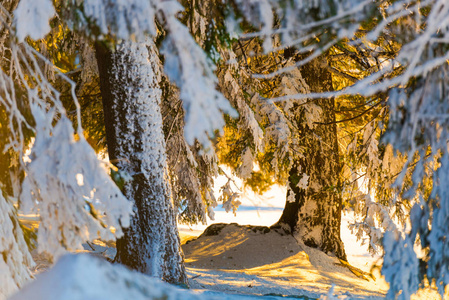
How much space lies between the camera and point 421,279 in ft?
11.7

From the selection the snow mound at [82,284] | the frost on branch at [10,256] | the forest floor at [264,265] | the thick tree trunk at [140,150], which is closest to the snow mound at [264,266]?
the forest floor at [264,265]

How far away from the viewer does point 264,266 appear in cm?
903

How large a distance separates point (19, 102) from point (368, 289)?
22.5ft

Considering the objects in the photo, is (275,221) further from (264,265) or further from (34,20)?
(34,20)

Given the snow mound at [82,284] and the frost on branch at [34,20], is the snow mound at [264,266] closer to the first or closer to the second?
the snow mound at [82,284]

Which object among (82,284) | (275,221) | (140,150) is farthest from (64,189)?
(275,221)

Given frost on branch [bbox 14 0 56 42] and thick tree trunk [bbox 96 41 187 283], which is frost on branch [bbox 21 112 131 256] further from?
thick tree trunk [bbox 96 41 187 283]

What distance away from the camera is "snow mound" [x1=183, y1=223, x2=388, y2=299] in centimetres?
711

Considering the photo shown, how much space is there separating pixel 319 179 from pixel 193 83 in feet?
23.0

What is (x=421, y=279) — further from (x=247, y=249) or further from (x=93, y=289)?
(x=247, y=249)

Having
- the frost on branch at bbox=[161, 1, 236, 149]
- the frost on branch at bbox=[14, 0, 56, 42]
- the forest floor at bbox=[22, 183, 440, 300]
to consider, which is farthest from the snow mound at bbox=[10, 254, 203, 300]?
the forest floor at bbox=[22, 183, 440, 300]

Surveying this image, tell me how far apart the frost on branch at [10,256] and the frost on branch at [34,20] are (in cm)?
170

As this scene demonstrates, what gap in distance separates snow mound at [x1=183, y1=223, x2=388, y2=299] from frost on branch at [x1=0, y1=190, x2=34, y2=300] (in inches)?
110

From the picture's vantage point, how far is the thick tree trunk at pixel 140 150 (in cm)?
527
